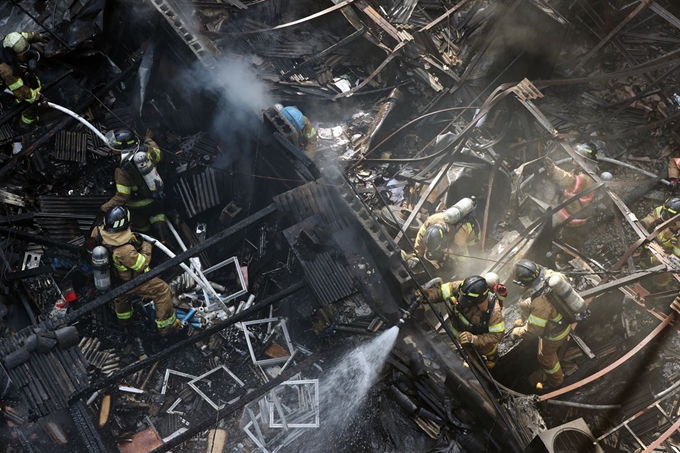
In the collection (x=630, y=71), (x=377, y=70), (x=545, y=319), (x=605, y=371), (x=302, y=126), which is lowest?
(x=605, y=371)

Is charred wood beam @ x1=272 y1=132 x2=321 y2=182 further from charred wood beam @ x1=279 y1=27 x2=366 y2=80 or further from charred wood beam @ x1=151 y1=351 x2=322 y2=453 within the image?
charred wood beam @ x1=279 y1=27 x2=366 y2=80

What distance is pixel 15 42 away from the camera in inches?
364

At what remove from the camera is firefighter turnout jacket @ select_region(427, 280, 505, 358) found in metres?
7.21

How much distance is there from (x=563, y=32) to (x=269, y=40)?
22.7 ft

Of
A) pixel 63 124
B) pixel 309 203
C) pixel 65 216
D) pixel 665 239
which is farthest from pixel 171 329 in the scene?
pixel 665 239

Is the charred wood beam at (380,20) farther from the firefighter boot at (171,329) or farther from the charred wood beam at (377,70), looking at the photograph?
the firefighter boot at (171,329)

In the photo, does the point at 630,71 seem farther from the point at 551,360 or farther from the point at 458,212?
the point at 551,360

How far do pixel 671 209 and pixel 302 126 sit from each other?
23.6 ft

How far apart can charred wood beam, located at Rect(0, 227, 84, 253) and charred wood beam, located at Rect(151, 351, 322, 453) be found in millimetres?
3847

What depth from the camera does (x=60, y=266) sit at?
329 inches

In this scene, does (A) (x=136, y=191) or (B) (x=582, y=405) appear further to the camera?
(A) (x=136, y=191)

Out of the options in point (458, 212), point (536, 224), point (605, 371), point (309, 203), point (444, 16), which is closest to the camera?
point (605, 371)

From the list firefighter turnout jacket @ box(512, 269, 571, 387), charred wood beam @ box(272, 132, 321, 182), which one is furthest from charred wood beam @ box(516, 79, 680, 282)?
charred wood beam @ box(272, 132, 321, 182)

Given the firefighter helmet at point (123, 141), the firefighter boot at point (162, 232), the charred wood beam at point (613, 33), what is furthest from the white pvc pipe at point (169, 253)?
the charred wood beam at point (613, 33)
